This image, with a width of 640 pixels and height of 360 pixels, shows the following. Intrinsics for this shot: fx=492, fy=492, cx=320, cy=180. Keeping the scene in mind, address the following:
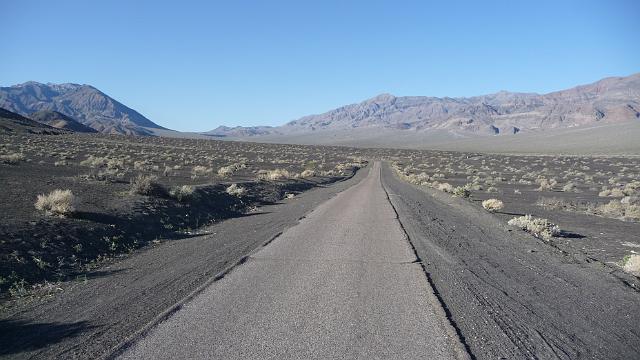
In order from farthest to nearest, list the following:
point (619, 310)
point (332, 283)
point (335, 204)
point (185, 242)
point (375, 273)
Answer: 1. point (335, 204)
2. point (185, 242)
3. point (375, 273)
4. point (332, 283)
5. point (619, 310)

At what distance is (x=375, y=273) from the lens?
9.74 meters

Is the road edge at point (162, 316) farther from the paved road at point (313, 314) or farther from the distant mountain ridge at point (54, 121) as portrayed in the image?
the distant mountain ridge at point (54, 121)

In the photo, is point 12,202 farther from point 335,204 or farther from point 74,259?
point 335,204

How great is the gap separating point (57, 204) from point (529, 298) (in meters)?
12.5

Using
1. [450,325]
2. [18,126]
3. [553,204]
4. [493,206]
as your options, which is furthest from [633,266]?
[18,126]

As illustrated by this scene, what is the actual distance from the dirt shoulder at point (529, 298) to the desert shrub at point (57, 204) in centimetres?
995

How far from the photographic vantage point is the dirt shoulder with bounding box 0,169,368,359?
247 inches

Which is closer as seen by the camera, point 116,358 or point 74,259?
point 116,358

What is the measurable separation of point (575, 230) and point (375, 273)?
1258cm

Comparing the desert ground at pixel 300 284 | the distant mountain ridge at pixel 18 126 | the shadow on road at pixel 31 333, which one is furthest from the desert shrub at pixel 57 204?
the distant mountain ridge at pixel 18 126

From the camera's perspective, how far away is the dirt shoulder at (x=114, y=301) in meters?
6.27

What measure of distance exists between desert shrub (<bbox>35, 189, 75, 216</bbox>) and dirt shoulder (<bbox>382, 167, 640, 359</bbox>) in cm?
995

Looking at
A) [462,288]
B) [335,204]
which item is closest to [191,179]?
[335,204]

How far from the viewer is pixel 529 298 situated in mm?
8688
